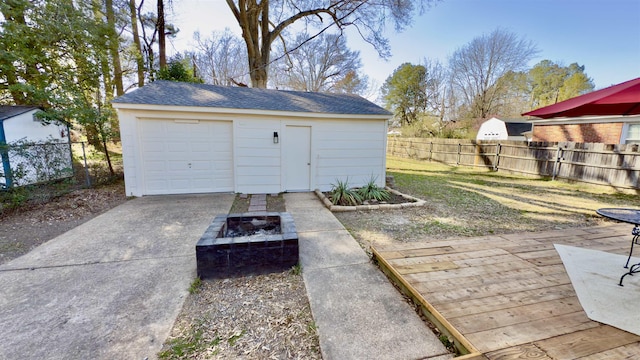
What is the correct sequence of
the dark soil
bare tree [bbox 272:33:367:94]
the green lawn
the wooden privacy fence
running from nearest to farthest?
1. the dark soil
2. the green lawn
3. the wooden privacy fence
4. bare tree [bbox 272:33:367:94]

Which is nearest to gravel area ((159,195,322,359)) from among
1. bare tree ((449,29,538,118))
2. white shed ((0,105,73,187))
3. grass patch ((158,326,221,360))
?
grass patch ((158,326,221,360))

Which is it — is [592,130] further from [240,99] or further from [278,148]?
[240,99]

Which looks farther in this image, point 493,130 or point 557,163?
point 493,130

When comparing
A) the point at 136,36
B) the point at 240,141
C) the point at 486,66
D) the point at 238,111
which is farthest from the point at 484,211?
the point at 486,66

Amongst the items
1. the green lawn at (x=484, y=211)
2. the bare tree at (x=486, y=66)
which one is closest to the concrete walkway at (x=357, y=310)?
the green lawn at (x=484, y=211)

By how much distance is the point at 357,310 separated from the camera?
7.55ft

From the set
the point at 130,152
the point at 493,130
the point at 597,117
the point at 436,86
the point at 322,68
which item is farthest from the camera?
the point at 436,86

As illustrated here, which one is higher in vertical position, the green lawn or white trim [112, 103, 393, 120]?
white trim [112, 103, 393, 120]

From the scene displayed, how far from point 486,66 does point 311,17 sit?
60.4 feet

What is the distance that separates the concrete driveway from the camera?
1.92 m

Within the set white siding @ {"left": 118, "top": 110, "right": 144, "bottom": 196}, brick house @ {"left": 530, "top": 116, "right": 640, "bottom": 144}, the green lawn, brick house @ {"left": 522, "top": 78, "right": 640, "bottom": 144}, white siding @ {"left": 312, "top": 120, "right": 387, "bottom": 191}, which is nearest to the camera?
brick house @ {"left": 522, "top": 78, "right": 640, "bottom": 144}

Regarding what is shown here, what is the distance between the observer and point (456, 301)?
222 centimetres

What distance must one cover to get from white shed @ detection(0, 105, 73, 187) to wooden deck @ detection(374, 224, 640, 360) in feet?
23.9

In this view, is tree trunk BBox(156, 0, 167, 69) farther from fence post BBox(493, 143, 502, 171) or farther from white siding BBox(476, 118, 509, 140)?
white siding BBox(476, 118, 509, 140)
